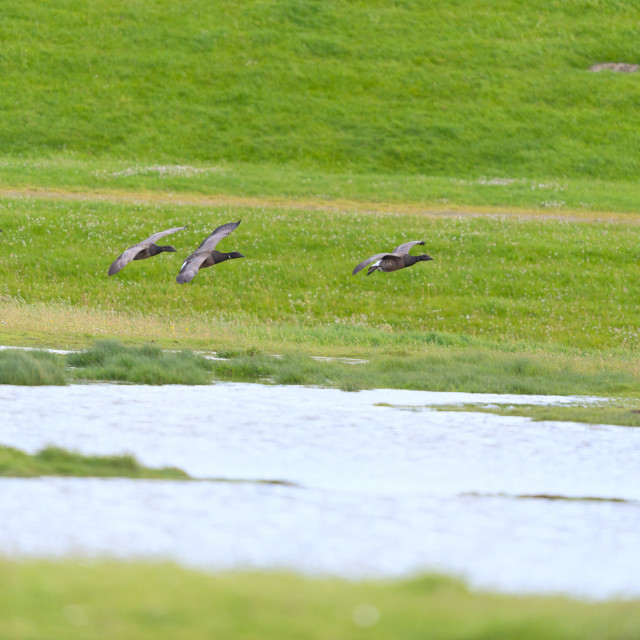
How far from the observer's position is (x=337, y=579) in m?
6.31

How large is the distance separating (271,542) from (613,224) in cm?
3647

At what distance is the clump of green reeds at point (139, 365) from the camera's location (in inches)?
653

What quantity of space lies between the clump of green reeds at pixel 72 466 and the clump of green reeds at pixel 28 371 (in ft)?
17.1

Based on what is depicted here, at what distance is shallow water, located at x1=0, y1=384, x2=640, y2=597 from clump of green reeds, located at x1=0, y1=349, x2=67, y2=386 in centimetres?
45

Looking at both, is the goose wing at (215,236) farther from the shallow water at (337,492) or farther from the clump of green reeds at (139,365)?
the shallow water at (337,492)

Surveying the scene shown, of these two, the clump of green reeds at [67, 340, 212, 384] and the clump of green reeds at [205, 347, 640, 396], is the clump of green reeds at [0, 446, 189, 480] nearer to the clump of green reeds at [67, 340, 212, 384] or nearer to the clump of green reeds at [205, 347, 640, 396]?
the clump of green reeds at [67, 340, 212, 384]

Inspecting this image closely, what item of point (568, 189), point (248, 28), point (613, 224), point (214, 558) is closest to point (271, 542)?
point (214, 558)

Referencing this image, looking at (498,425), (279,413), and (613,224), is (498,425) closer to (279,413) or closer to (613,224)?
(279,413)

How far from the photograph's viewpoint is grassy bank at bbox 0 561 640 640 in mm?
4943

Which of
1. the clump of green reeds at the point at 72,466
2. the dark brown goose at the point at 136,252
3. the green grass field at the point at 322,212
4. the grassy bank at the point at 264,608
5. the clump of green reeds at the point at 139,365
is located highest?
the grassy bank at the point at 264,608

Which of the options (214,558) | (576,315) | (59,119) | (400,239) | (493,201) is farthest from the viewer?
(59,119)

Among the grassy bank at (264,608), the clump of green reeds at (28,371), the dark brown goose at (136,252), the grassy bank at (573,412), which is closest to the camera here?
the grassy bank at (264,608)

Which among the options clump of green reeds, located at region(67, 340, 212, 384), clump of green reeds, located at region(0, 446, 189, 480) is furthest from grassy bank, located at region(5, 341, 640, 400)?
clump of green reeds, located at region(0, 446, 189, 480)

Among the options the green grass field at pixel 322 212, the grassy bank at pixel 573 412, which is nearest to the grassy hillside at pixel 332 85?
the green grass field at pixel 322 212
